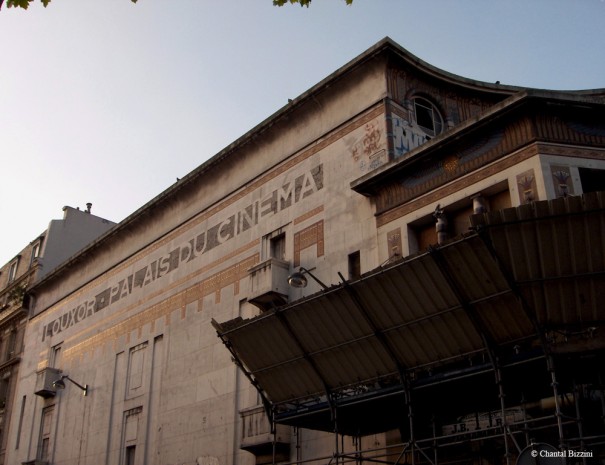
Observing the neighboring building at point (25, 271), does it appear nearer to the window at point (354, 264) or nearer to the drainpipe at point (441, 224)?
the window at point (354, 264)

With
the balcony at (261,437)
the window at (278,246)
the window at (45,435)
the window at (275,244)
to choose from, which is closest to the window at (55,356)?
the window at (45,435)

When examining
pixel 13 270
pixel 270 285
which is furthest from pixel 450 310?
pixel 13 270

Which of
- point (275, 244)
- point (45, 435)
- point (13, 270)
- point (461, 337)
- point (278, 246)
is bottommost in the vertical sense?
point (461, 337)

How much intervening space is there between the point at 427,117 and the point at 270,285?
7.26 metres

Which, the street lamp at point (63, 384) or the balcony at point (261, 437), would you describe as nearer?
the balcony at point (261, 437)

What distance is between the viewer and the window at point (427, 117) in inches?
858

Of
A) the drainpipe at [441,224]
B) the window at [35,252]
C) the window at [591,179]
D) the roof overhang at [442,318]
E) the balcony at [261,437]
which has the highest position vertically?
the window at [35,252]

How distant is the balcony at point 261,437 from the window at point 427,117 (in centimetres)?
986

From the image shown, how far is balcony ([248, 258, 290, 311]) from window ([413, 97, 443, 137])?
602cm

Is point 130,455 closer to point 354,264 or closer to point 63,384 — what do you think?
point 63,384

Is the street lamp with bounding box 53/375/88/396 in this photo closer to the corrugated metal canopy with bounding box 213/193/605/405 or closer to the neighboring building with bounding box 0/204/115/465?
the neighboring building with bounding box 0/204/115/465

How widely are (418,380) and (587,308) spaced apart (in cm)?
382

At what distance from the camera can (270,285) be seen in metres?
21.0

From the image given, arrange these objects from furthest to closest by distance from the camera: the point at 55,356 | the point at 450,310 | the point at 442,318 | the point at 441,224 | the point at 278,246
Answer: the point at 55,356, the point at 278,246, the point at 441,224, the point at 442,318, the point at 450,310
